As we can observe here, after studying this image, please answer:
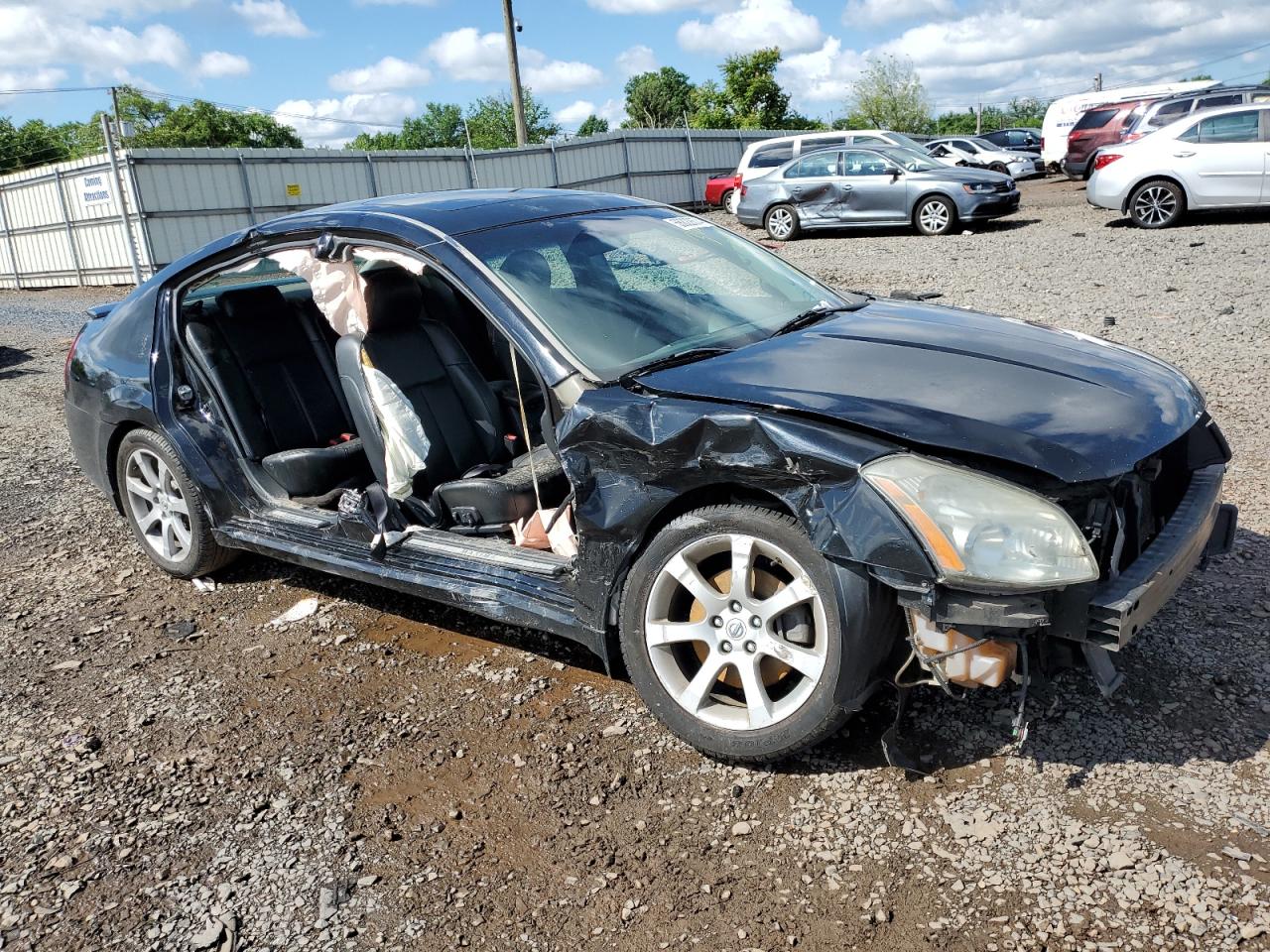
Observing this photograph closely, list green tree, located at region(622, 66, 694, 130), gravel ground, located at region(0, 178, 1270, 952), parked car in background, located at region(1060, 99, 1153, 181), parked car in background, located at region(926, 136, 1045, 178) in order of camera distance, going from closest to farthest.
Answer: gravel ground, located at region(0, 178, 1270, 952), parked car in background, located at region(1060, 99, 1153, 181), parked car in background, located at region(926, 136, 1045, 178), green tree, located at region(622, 66, 694, 130)

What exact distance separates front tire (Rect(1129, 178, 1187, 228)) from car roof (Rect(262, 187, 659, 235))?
40.3 feet

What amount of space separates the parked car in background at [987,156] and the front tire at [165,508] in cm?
2544

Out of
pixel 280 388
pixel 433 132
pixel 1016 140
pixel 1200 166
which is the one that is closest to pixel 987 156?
pixel 1016 140

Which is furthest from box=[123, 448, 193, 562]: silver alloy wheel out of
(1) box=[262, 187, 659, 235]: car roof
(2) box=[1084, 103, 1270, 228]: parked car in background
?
(2) box=[1084, 103, 1270, 228]: parked car in background

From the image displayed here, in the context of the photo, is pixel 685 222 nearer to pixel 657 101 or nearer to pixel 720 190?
pixel 720 190

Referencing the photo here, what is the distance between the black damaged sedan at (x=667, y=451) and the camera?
2.62 m

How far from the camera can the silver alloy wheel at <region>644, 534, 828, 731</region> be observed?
287 centimetres

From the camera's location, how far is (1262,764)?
2889 millimetres

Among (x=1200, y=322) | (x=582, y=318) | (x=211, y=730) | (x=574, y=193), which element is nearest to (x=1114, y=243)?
(x=1200, y=322)

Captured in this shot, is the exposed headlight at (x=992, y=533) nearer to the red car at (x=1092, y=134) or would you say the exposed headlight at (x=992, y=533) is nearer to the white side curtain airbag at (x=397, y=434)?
the white side curtain airbag at (x=397, y=434)

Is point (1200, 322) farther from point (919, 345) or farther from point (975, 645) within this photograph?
point (975, 645)

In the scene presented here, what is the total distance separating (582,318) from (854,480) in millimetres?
1291

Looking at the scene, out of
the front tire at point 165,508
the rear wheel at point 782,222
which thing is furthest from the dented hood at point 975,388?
the rear wheel at point 782,222

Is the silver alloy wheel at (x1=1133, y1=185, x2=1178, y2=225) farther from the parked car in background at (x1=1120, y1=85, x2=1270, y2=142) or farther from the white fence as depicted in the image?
the white fence
